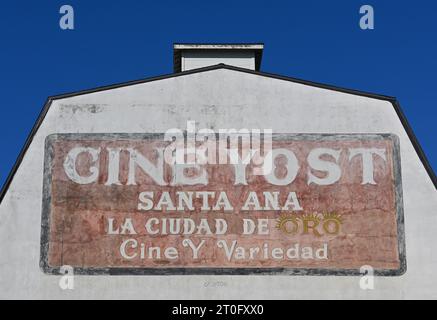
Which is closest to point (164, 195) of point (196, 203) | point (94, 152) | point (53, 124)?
point (196, 203)

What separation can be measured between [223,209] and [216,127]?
195 cm

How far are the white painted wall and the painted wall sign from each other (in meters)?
0.23

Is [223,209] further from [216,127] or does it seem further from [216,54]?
[216,54]

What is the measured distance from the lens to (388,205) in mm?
18328

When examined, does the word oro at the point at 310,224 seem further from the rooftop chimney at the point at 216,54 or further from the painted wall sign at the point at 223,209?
the rooftop chimney at the point at 216,54

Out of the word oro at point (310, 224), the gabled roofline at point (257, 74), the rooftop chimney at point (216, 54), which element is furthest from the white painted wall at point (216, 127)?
the rooftop chimney at point (216, 54)

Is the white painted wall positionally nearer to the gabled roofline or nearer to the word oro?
the gabled roofline

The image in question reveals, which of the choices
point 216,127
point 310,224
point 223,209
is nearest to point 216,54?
point 216,127

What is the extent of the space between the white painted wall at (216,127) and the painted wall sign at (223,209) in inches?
9.0

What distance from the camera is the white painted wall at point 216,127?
17.8 meters

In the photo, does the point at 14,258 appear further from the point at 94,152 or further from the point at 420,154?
the point at 420,154

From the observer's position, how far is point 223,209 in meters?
18.3
